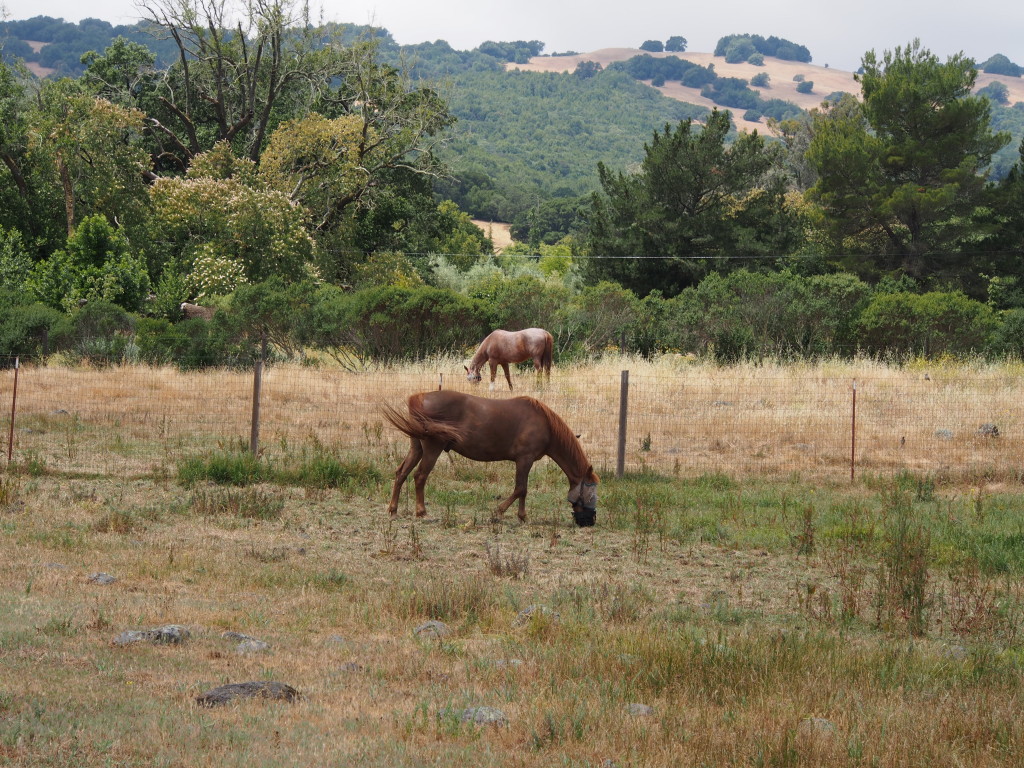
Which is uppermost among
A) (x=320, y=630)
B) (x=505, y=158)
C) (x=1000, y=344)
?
(x=505, y=158)

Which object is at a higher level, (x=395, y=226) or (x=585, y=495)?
(x=395, y=226)

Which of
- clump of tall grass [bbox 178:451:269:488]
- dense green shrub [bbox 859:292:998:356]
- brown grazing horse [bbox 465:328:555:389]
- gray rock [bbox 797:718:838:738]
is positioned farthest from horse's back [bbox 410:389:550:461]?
dense green shrub [bbox 859:292:998:356]

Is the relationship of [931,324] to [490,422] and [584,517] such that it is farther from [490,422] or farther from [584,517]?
[490,422]

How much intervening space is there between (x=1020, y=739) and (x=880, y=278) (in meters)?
36.9

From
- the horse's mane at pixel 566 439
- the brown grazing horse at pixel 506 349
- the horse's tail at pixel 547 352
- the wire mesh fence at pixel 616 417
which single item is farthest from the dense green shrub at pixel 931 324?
the horse's mane at pixel 566 439

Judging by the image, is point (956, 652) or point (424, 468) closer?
point (956, 652)

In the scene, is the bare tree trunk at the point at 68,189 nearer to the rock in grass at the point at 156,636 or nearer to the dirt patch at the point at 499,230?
the rock in grass at the point at 156,636

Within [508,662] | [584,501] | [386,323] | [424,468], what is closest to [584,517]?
[584,501]

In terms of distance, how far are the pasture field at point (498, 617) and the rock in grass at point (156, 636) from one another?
0.07 metres

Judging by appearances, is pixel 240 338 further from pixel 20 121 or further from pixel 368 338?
pixel 20 121

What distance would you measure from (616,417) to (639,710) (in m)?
13.3

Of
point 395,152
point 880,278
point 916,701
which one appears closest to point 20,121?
point 395,152

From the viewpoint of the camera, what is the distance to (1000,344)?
2939cm

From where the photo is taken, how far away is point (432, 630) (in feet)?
22.3
